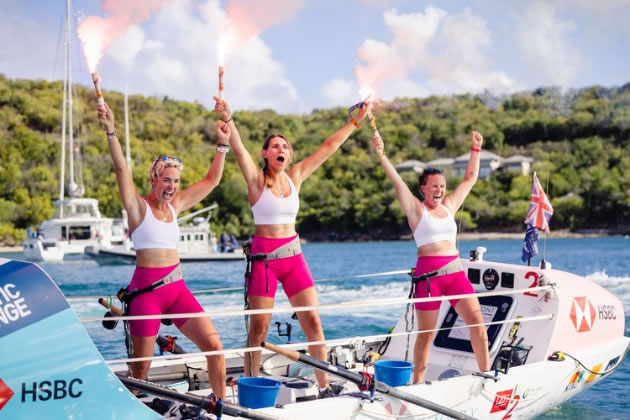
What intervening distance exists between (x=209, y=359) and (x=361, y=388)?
107 centimetres

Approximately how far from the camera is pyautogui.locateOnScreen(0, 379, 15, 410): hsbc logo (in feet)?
12.8

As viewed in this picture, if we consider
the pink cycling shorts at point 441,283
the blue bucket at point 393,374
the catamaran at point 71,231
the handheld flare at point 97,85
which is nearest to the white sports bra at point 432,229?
the pink cycling shorts at point 441,283

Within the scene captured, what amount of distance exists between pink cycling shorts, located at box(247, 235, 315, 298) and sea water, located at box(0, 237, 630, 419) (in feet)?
4.08

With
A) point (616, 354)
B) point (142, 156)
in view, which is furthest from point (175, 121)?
point (616, 354)

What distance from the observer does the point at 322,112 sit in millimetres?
91875

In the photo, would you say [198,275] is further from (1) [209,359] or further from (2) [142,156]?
(2) [142,156]

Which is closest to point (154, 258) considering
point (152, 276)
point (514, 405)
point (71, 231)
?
point (152, 276)

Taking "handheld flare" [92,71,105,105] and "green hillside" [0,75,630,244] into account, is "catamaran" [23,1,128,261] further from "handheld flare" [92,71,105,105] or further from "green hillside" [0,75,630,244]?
"handheld flare" [92,71,105,105]

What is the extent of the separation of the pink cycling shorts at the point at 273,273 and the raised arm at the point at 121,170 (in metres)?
0.97

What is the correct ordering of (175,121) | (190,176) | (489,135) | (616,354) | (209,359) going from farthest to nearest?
(489,135) < (175,121) < (190,176) < (616,354) < (209,359)

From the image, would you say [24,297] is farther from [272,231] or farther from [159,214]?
[272,231]

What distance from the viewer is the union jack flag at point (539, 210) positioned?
26.4 feet

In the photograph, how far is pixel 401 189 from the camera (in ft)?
19.6

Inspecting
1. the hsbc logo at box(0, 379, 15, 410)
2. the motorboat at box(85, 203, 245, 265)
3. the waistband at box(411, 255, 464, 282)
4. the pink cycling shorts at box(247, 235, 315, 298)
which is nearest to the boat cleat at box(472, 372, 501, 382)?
the waistband at box(411, 255, 464, 282)
